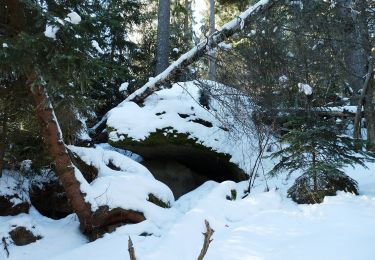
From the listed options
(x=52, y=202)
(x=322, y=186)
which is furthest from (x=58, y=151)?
(x=322, y=186)

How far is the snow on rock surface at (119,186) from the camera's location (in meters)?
6.29

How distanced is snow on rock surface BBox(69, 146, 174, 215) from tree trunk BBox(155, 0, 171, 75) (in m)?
6.14

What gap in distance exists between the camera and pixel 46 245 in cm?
601

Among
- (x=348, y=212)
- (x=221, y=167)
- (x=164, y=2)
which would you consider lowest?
(x=348, y=212)

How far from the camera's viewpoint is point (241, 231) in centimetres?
495

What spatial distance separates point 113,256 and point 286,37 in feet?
20.0

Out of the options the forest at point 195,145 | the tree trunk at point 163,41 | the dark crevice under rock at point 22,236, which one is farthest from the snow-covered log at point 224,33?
the tree trunk at point 163,41

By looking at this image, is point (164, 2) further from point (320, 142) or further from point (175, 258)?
point (175, 258)

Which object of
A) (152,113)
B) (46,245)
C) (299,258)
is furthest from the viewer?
(152,113)

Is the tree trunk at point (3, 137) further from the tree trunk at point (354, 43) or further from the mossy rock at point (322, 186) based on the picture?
the tree trunk at point (354, 43)

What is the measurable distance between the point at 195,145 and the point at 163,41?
5990mm

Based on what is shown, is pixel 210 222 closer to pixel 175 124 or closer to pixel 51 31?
pixel 51 31

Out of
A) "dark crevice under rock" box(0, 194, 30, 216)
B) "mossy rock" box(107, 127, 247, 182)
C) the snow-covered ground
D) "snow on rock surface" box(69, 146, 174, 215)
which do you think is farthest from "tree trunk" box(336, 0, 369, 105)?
"dark crevice under rock" box(0, 194, 30, 216)

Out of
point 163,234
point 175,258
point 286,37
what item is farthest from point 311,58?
point 175,258
